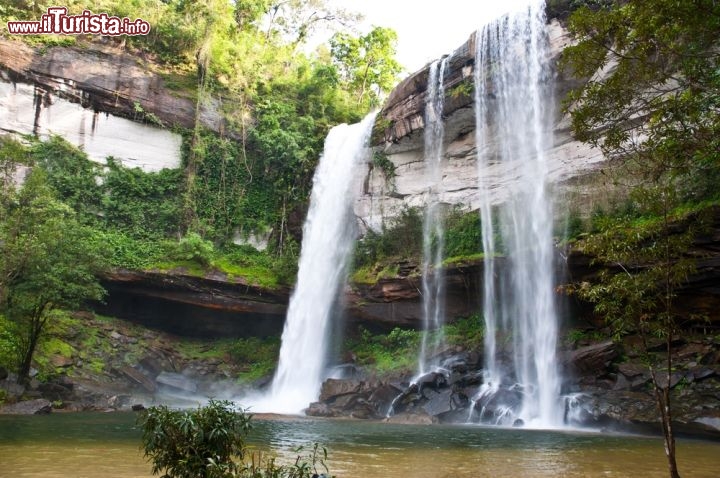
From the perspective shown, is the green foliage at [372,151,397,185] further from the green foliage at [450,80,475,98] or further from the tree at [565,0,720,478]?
the tree at [565,0,720,478]

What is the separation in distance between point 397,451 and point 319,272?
14.1 metres

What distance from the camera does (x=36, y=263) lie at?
1579 cm

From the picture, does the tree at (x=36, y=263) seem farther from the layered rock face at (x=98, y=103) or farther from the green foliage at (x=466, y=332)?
the green foliage at (x=466, y=332)

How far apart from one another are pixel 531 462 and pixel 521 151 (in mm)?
13902

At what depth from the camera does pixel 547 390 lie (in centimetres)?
1558

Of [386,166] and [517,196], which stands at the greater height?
[386,166]

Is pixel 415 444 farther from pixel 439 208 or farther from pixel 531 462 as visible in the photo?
pixel 439 208

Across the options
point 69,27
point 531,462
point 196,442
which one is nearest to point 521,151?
point 531,462

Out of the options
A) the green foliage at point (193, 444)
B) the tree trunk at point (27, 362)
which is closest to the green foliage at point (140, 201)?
the tree trunk at point (27, 362)

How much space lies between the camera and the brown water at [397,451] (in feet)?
23.7

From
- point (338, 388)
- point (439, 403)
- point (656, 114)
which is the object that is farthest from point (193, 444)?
point (338, 388)

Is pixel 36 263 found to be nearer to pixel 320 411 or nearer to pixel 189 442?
pixel 320 411

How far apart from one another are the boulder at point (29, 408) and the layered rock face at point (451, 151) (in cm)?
1392

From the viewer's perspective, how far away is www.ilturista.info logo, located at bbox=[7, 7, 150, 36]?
24.1 metres
